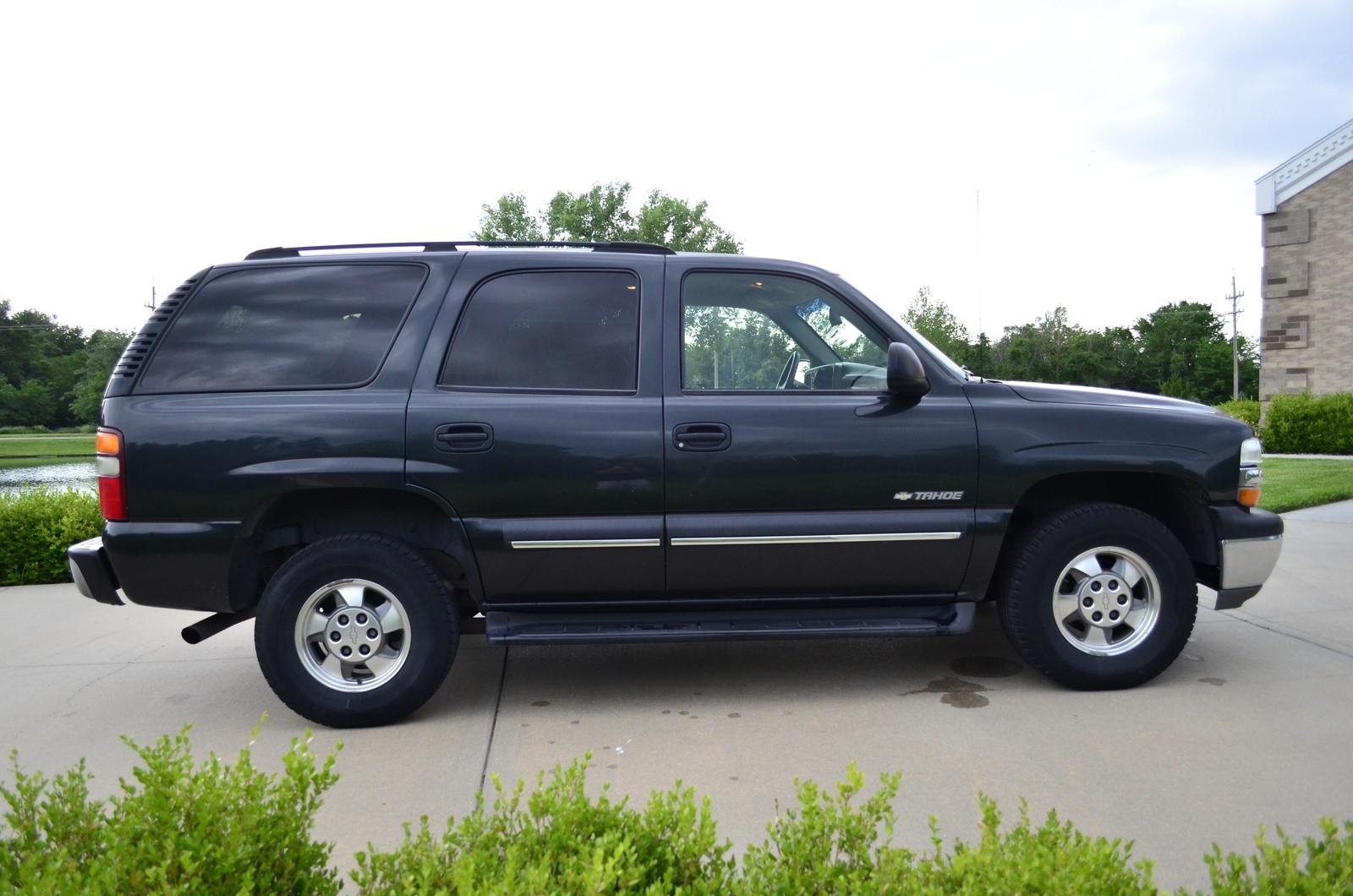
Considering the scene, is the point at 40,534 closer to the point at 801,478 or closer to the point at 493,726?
the point at 493,726

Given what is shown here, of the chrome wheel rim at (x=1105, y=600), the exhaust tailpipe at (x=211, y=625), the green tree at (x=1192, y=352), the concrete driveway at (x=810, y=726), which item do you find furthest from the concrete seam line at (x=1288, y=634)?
the green tree at (x=1192, y=352)

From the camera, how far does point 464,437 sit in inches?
158

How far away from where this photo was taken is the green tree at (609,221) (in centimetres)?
5588

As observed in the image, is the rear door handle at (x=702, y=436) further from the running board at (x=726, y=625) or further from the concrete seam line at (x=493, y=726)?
the concrete seam line at (x=493, y=726)

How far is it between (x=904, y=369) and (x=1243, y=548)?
1.79m

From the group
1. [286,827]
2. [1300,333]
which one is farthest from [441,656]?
[1300,333]

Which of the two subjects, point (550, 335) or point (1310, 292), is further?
point (1310, 292)

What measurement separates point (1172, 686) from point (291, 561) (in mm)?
3992

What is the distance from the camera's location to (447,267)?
4270 mm

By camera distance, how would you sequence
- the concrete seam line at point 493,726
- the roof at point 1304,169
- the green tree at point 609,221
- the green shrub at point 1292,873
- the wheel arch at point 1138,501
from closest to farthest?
1. the green shrub at point 1292,873
2. the concrete seam line at point 493,726
3. the wheel arch at point 1138,501
4. the roof at point 1304,169
5. the green tree at point 609,221

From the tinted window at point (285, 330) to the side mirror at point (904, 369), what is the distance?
2.10 m

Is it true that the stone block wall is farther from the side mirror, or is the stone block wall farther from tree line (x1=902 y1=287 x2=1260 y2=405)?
tree line (x1=902 y1=287 x2=1260 y2=405)

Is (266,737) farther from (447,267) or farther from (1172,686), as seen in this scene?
(1172,686)

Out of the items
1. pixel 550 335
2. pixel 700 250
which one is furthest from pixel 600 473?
pixel 700 250
